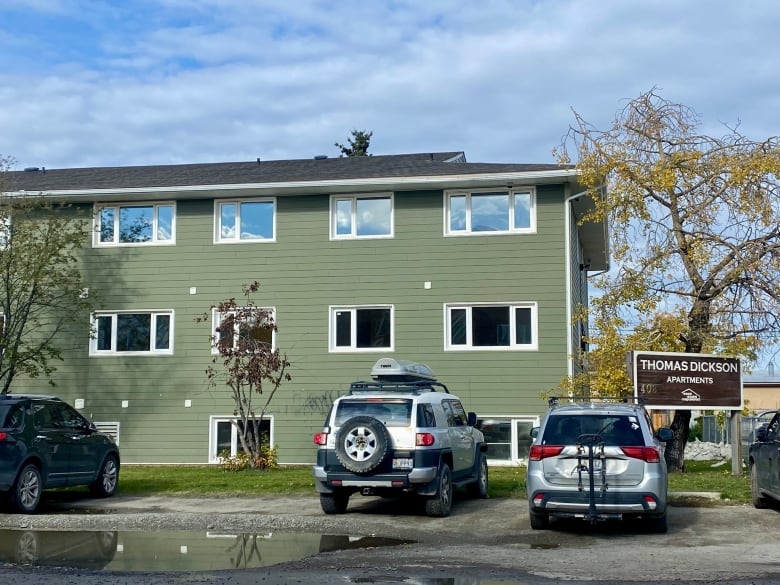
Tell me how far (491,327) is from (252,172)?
312 inches

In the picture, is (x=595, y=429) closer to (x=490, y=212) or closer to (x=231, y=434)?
(x=490, y=212)

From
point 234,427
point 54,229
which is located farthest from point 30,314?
point 234,427

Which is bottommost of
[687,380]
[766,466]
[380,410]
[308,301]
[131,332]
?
[766,466]

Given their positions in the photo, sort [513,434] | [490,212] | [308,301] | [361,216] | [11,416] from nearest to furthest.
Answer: [11,416], [513,434], [490,212], [308,301], [361,216]

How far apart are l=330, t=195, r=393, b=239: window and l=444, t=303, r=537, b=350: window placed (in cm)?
258

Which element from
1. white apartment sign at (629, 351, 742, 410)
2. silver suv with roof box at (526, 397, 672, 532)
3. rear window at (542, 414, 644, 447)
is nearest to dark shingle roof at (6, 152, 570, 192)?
white apartment sign at (629, 351, 742, 410)

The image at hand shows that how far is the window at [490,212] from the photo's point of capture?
22.7m

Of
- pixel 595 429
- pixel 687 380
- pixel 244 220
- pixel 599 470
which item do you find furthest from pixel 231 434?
pixel 599 470

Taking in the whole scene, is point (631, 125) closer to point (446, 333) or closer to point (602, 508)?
point (446, 333)

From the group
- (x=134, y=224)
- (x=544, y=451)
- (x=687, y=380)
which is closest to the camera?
(x=544, y=451)

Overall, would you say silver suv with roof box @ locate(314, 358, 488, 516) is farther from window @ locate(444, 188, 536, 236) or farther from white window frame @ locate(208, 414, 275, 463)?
white window frame @ locate(208, 414, 275, 463)

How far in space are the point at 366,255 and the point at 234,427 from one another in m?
5.19

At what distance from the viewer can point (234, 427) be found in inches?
922

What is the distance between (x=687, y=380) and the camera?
18.6m
